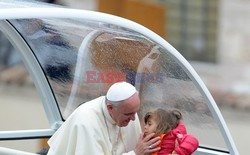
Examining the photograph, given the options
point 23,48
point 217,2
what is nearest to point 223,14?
point 217,2

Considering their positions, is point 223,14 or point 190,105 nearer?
point 190,105

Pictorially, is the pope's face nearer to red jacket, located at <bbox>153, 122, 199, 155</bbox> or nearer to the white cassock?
the white cassock

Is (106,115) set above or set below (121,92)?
below

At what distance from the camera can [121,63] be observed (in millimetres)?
6879

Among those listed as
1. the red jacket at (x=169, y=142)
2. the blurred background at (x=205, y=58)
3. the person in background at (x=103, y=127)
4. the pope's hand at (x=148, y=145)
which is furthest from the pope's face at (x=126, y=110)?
the blurred background at (x=205, y=58)

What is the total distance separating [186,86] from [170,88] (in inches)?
3.9

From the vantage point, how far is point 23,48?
740cm

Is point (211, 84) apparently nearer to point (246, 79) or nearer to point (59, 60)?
point (246, 79)

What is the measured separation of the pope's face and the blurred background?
704 centimetres

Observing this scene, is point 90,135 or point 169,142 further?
point 169,142

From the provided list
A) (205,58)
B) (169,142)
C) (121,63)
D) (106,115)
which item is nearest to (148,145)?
(169,142)

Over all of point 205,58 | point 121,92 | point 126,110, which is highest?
point 121,92

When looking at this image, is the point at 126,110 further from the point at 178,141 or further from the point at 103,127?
the point at 178,141

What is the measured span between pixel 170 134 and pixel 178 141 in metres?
0.06
